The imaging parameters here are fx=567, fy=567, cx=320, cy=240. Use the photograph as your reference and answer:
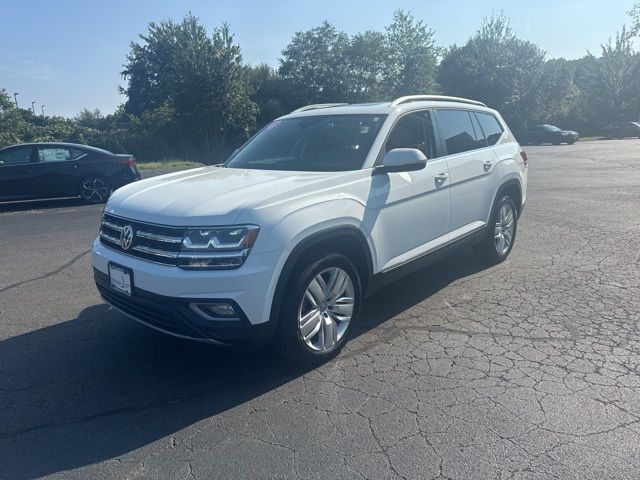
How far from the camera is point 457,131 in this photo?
6016mm

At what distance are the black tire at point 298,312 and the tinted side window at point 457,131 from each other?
7.17 ft

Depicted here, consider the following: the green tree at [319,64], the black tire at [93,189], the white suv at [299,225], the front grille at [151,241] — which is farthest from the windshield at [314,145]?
the green tree at [319,64]

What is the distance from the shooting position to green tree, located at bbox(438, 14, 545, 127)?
51.6 m

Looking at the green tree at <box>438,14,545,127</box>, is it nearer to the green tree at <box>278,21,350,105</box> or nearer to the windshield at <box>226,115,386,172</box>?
the green tree at <box>278,21,350,105</box>

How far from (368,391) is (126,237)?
6.66 feet

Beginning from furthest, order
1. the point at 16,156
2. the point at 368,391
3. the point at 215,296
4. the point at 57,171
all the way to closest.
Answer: the point at 57,171, the point at 16,156, the point at 368,391, the point at 215,296

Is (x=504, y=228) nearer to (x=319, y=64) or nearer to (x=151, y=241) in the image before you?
(x=151, y=241)

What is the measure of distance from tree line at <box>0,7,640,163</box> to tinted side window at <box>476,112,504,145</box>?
1102 inches

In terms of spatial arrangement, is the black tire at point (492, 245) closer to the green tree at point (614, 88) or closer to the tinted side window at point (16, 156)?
the tinted side window at point (16, 156)

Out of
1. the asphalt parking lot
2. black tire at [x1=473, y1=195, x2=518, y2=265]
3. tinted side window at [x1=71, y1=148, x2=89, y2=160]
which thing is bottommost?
the asphalt parking lot

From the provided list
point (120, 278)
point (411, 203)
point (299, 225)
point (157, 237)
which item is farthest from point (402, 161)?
point (120, 278)

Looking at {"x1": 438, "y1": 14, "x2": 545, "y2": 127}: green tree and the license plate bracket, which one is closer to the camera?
the license plate bracket

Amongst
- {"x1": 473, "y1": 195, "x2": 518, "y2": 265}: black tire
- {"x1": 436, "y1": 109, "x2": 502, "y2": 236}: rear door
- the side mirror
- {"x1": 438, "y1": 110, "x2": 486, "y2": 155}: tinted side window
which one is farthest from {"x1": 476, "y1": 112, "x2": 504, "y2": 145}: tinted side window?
the side mirror

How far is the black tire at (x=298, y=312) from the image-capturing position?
3889 mm
